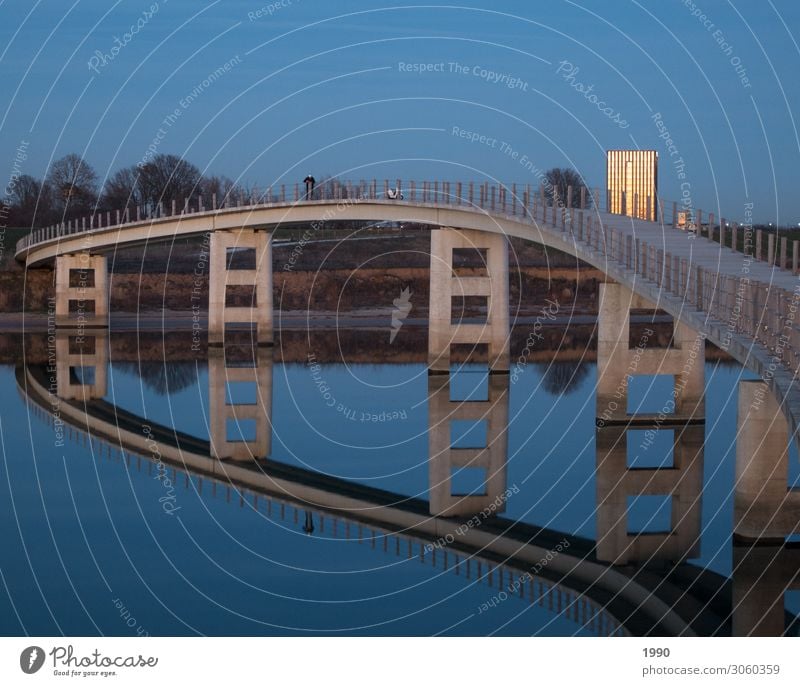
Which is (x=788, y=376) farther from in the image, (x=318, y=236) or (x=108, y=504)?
(x=318, y=236)

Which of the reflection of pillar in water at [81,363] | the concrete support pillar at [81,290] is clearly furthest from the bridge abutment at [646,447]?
the concrete support pillar at [81,290]

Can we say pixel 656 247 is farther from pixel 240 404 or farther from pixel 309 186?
pixel 309 186

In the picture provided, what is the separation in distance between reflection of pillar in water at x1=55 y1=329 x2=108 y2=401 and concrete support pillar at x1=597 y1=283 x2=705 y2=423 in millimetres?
21462

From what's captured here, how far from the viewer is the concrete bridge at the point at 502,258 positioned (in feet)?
82.1

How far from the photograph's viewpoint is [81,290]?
9006cm

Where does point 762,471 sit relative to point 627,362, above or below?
below

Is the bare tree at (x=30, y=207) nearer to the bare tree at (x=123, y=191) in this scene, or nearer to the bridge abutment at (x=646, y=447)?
the bare tree at (x=123, y=191)

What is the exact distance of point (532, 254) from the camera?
107 m

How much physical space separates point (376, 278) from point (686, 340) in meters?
60.1

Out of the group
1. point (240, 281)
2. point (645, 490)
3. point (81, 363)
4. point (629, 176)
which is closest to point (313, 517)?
point (645, 490)

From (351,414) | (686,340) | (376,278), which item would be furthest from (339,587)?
(376,278)

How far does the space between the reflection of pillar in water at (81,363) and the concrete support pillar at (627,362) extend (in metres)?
21.5

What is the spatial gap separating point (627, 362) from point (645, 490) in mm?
8961

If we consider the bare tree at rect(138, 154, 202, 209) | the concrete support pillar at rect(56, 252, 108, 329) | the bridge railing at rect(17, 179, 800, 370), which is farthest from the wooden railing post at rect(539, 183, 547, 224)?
the bare tree at rect(138, 154, 202, 209)
